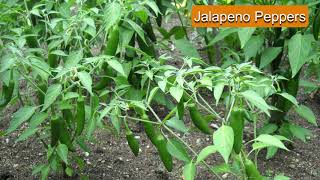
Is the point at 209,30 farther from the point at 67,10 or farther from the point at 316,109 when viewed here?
the point at 67,10

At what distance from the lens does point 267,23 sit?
9.01 ft

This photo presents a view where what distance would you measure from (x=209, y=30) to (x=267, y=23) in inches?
39.1

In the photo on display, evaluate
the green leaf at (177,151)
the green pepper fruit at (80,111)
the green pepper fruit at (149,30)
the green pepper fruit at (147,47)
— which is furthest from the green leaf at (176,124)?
the green pepper fruit at (149,30)

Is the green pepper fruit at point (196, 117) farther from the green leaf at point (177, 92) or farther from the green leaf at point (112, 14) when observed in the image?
the green leaf at point (112, 14)

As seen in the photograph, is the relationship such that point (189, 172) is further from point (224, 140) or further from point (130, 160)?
point (130, 160)

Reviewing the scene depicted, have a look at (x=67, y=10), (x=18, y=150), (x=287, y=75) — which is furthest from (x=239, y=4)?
(x=18, y=150)

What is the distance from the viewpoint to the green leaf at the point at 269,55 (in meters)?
2.71

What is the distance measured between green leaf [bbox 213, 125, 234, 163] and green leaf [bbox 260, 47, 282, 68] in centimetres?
110

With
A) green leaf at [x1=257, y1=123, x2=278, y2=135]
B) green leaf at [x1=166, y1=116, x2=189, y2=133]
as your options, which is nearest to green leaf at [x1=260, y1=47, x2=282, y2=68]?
green leaf at [x1=257, y1=123, x2=278, y2=135]

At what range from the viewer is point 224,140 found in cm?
165

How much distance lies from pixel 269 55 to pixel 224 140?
119 cm

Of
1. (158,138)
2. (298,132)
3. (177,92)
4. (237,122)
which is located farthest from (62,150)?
(298,132)

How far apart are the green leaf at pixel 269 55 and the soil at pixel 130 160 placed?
0.63 metres

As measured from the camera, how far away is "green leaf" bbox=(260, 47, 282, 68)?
2.71 m
